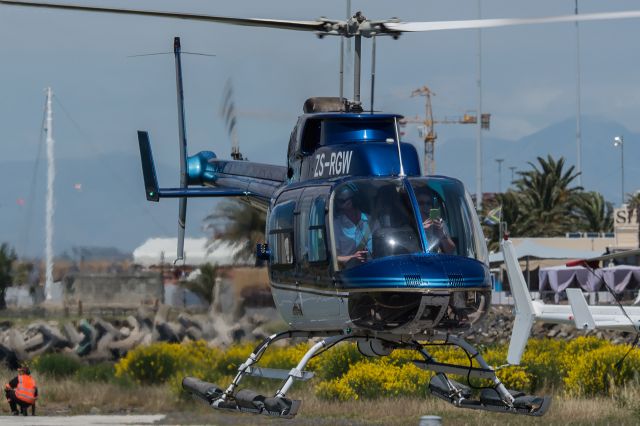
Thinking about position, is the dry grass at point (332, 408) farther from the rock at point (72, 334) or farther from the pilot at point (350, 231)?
the pilot at point (350, 231)

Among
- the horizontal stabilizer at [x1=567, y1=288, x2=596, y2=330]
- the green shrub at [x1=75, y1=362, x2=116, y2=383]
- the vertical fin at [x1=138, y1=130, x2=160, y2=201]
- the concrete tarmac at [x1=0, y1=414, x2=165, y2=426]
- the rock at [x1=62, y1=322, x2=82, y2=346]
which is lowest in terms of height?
the concrete tarmac at [x1=0, y1=414, x2=165, y2=426]

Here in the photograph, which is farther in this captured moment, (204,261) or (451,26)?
(204,261)

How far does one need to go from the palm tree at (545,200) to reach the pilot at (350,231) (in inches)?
2861

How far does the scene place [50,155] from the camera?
80625mm

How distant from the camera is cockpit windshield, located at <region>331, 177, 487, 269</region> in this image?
16.3 m

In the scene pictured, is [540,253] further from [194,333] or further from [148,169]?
[148,169]

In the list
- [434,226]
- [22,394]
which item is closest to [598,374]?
[22,394]

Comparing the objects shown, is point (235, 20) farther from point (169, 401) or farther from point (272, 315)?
point (272, 315)

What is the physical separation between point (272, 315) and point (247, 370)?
19.9m

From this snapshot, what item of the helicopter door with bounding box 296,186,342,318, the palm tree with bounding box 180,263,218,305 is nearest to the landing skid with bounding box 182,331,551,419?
the helicopter door with bounding box 296,186,342,318

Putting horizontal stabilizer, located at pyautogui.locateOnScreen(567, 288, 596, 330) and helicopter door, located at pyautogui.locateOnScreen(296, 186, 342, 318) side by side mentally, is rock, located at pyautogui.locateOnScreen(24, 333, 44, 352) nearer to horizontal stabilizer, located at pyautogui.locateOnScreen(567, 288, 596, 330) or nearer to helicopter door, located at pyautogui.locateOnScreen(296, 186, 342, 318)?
horizontal stabilizer, located at pyautogui.locateOnScreen(567, 288, 596, 330)

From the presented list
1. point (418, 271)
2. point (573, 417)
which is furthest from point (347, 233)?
point (573, 417)

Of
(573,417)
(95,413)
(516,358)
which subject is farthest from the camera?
(95,413)

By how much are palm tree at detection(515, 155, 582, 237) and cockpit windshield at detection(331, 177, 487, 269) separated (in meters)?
72.2
